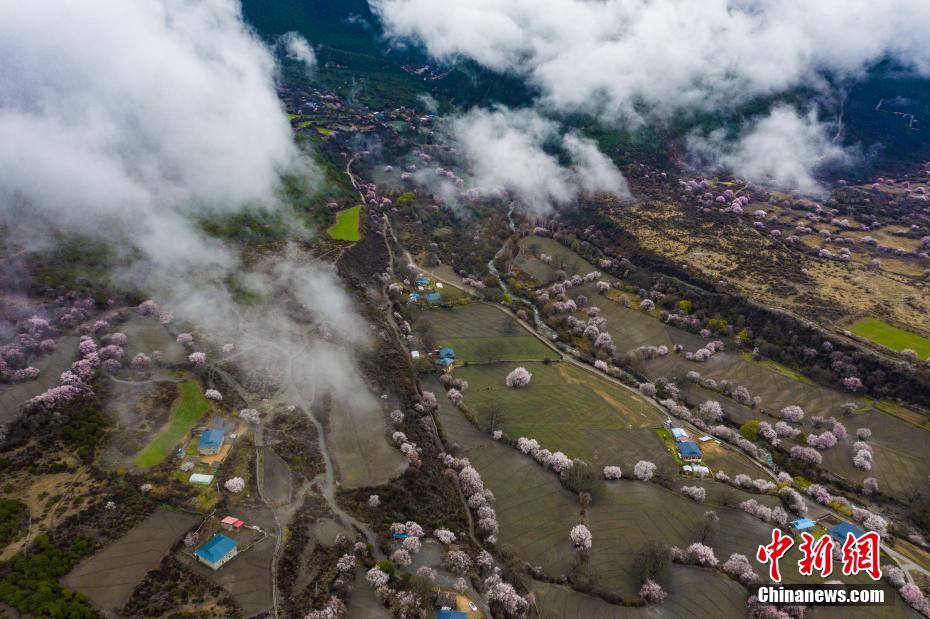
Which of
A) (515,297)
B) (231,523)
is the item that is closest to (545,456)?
(231,523)

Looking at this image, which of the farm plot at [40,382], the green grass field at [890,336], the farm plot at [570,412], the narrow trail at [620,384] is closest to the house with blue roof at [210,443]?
the farm plot at [40,382]

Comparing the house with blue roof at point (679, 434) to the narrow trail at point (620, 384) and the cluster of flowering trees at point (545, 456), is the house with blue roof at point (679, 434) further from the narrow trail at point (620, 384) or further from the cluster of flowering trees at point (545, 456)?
the cluster of flowering trees at point (545, 456)

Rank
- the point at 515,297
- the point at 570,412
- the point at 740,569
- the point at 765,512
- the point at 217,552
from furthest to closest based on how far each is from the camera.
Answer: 1. the point at 515,297
2. the point at 570,412
3. the point at 765,512
4. the point at 740,569
5. the point at 217,552

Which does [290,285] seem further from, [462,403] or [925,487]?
[925,487]

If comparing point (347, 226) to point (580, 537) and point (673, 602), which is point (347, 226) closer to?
point (580, 537)

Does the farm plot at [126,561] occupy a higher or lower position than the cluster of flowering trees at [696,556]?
higher

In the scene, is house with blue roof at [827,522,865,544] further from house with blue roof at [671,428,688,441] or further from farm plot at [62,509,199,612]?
farm plot at [62,509,199,612]

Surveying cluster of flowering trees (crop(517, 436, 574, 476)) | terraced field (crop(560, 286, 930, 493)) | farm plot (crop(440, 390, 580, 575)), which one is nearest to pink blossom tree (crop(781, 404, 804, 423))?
terraced field (crop(560, 286, 930, 493))
